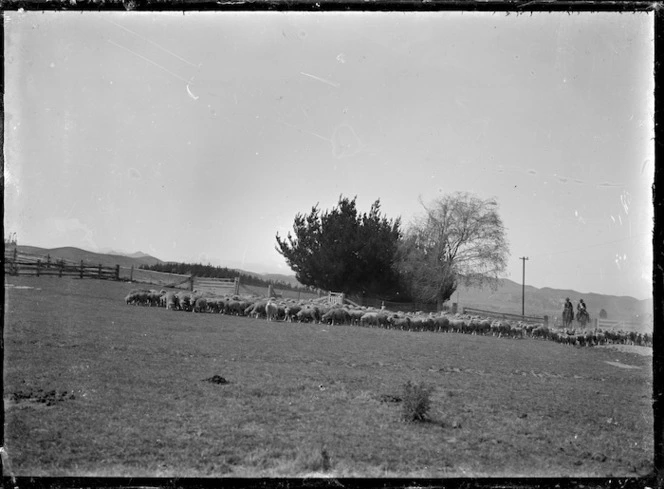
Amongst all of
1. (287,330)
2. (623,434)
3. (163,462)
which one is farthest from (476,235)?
(163,462)

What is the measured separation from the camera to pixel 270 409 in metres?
5.12

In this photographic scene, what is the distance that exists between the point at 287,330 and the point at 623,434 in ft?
25.1

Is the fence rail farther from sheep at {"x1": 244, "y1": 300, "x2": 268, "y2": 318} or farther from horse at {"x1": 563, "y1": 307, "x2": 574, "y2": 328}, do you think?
horse at {"x1": 563, "y1": 307, "x2": 574, "y2": 328}

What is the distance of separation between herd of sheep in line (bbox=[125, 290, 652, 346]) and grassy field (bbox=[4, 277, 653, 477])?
3.94m

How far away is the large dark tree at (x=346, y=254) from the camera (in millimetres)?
12160

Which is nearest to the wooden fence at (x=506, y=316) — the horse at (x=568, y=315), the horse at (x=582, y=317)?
the horse at (x=568, y=315)

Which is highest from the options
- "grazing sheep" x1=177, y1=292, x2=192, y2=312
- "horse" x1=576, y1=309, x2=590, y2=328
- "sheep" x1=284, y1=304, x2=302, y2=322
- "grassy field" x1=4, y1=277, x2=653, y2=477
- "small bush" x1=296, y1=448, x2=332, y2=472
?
"horse" x1=576, y1=309, x2=590, y2=328

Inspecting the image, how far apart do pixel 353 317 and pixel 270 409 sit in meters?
10.4

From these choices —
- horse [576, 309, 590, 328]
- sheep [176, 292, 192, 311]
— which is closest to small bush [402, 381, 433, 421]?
horse [576, 309, 590, 328]

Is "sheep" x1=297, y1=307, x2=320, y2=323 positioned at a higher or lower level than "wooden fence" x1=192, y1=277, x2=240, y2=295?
lower

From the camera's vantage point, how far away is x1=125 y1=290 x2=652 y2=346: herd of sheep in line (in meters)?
12.6

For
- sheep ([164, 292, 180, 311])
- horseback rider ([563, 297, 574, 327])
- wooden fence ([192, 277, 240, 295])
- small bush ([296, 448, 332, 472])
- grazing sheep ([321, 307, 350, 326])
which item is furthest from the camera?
grazing sheep ([321, 307, 350, 326])

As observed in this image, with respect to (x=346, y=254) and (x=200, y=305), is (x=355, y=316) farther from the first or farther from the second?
(x=200, y=305)

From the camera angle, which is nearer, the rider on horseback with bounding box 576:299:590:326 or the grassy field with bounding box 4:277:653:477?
the grassy field with bounding box 4:277:653:477
